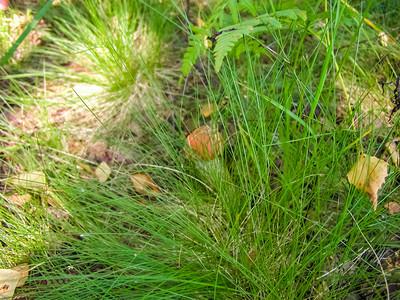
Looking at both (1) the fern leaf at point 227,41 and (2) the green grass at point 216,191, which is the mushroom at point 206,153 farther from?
(1) the fern leaf at point 227,41

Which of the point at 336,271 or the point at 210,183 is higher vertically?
the point at 210,183

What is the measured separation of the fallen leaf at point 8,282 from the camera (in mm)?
1194

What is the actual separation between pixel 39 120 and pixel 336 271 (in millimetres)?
1689

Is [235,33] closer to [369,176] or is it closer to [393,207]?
[369,176]

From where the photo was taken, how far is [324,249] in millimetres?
1129

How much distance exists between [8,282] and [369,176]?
1365mm

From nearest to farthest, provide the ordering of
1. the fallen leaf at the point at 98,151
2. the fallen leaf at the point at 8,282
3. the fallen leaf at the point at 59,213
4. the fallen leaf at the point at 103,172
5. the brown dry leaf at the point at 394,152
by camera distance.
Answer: the fallen leaf at the point at 8,282 → the brown dry leaf at the point at 394,152 → the fallen leaf at the point at 59,213 → the fallen leaf at the point at 103,172 → the fallen leaf at the point at 98,151

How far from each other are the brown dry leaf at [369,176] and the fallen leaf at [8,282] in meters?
1.28

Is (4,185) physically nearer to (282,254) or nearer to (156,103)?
(156,103)

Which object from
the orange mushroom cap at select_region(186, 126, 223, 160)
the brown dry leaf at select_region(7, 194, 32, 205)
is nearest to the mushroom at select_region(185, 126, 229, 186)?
the orange mushroom cap at select_region(186, 126, 223, 160)

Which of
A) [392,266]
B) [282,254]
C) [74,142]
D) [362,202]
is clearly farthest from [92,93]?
[392,266]

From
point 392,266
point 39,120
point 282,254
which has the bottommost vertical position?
point 392,266

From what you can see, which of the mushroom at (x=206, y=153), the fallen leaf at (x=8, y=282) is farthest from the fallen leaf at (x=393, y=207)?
the fallen leaf at (x=8, y=282)

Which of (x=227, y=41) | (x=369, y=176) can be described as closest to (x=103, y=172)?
(x=227, y=41)
